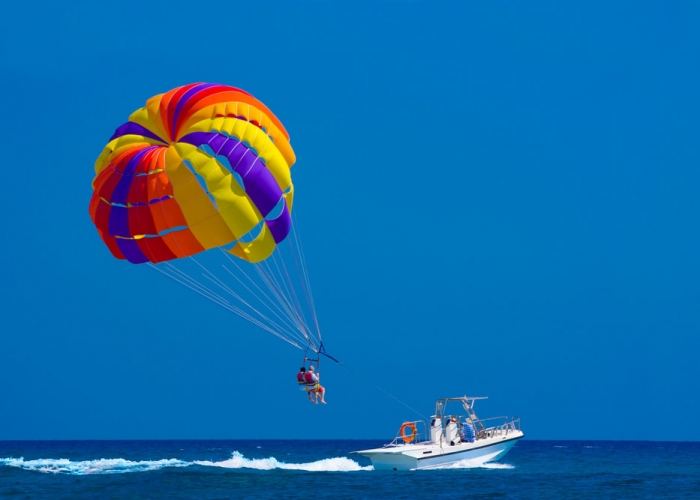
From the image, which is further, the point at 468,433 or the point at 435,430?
the point at 468,433

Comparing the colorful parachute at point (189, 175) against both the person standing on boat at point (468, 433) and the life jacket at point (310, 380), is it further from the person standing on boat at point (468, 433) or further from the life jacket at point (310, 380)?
the person standing on boat at point (468, 433)

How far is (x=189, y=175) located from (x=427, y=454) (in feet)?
34.0

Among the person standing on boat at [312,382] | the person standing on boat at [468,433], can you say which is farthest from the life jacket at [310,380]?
the person standing on boat at [468,433]

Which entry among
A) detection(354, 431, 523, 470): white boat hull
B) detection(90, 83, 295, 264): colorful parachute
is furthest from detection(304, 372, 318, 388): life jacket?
detection(354, 431, 523, 470): white boat hull

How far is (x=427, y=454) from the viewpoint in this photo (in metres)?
24.9

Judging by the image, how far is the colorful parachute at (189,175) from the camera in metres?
18.9

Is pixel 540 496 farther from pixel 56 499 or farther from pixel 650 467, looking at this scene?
pixel 650 467

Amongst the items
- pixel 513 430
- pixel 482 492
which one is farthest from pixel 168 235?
pixel 513 430

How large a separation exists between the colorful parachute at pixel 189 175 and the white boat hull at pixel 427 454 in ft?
23.4

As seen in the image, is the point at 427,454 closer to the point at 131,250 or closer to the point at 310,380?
the point at 310,380

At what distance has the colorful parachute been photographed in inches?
745

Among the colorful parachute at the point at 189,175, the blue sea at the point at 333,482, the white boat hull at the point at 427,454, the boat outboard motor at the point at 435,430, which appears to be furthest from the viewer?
the boat outboard motor at the point at 435,430

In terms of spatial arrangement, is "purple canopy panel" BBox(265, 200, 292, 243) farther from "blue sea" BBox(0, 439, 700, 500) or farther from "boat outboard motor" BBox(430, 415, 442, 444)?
"boat outboard motor" BBox(430, 415, 442, 444)

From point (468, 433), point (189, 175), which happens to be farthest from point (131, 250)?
point (468, 433)
